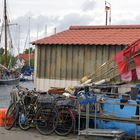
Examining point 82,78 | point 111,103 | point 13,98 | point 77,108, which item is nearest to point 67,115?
point 77,108

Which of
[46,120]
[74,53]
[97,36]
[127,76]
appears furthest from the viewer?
[97,36]

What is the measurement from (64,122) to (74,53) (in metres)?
4.00

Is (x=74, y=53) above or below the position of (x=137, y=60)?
above

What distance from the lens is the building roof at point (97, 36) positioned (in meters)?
14.0

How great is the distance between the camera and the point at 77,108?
10922 mm

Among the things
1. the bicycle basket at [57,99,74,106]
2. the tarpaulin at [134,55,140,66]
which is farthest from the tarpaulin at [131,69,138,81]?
the bicycle basket at [57,99,74,106]

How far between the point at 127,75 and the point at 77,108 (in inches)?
75.1

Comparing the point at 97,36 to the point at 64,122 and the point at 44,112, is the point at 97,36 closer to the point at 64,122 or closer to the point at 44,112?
the point at 44,112

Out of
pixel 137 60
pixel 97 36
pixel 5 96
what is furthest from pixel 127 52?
pixel 5 96

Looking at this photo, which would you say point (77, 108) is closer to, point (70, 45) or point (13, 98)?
point (13, 98)

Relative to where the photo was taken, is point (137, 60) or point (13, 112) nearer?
point (137, 60)

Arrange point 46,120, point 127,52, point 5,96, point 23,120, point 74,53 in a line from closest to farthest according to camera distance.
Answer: point 46,120 → point 127,52 → point 23,120 → point 74,53 → point 5,96

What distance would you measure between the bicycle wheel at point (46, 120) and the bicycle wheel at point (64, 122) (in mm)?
Result: 136

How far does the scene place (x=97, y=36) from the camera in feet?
48.1
